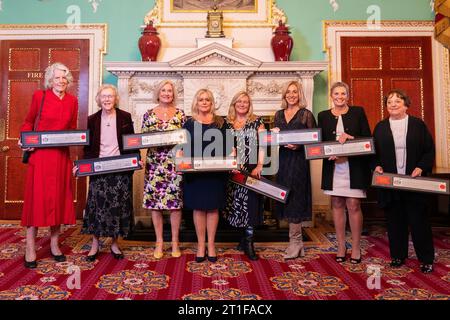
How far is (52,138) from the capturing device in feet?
8.64

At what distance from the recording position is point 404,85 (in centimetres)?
461

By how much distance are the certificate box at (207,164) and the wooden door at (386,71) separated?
276cm

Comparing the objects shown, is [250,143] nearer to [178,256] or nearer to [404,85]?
[178,256]

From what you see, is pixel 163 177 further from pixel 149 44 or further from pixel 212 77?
pixel 149 44

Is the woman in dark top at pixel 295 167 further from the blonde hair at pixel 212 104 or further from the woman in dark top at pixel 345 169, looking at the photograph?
the blonde hair at pixel 212 104

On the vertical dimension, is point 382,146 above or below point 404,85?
below

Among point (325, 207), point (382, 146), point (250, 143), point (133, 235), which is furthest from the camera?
point (325, 207)

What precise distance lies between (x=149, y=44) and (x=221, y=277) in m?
3.16

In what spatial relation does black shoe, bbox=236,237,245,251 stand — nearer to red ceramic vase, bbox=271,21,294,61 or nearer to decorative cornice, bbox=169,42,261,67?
decorative cornice, bbox=169,42,261,67

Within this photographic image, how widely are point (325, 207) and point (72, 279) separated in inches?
130

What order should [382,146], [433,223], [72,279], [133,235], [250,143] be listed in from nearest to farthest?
[72,279] < [382,146] < [250,143] < [133,235] < [433,223]

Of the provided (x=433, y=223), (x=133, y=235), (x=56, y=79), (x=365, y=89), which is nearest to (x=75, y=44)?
(x=56, y=79)

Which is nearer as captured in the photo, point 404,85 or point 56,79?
point 56,79

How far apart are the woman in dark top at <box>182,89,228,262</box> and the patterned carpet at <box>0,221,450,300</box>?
1.07ft
